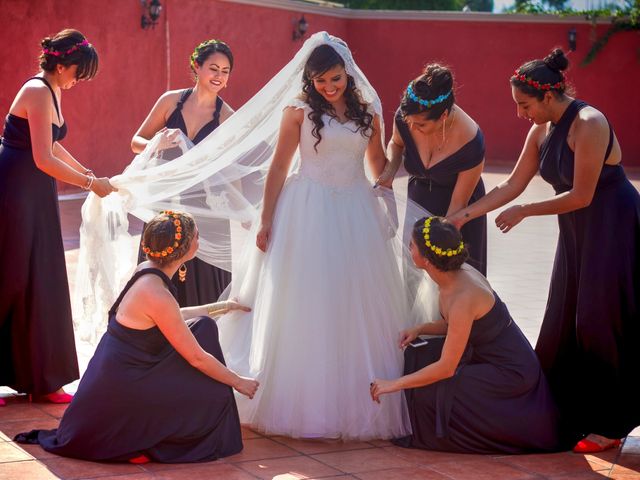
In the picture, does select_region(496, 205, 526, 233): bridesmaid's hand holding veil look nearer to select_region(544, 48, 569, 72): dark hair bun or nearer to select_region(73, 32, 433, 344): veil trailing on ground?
select_region(544, 48, 569, 72): dark hair bun

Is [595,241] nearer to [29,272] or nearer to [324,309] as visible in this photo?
[324,309]

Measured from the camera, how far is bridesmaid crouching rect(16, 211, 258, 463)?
4027 mm

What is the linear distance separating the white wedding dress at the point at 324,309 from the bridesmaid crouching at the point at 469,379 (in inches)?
7.4

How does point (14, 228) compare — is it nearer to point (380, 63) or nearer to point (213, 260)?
point (213, 260)

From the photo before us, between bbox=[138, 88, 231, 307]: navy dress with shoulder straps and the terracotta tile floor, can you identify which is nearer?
the terracotta tile floor

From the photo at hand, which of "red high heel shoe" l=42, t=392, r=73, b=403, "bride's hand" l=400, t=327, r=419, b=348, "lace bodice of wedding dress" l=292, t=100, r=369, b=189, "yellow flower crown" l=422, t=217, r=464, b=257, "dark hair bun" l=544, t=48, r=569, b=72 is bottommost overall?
"red high heel shoe" l=42, t=392, r=73, b=403

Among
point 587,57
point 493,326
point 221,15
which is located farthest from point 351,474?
point 587,57

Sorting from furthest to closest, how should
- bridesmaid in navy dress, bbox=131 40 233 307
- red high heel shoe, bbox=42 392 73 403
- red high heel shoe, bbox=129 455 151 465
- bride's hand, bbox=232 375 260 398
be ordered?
bridesmaid in navy dress, bbox=131 40 233 307 < red high heel shoe, bbox=42 392 73 403 < bride's hand, bbox=232 375 260 398 < red high heel shoe, bbox=129 455 151 465

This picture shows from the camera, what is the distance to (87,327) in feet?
16.9

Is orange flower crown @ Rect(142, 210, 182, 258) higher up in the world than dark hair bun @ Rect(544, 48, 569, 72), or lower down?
lower down

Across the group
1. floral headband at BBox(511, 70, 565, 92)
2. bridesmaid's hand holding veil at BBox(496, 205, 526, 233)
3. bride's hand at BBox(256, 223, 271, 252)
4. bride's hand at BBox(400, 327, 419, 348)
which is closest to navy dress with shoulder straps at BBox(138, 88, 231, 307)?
bride's hand at BBox(256, 223, 271, 252)

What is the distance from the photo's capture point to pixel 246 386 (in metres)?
4.18

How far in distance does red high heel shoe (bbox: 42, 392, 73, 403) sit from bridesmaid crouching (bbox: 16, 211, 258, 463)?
0.67 meters

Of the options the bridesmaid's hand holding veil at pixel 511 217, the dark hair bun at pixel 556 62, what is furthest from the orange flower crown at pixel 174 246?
the dark hair bun at pixel 556 62
